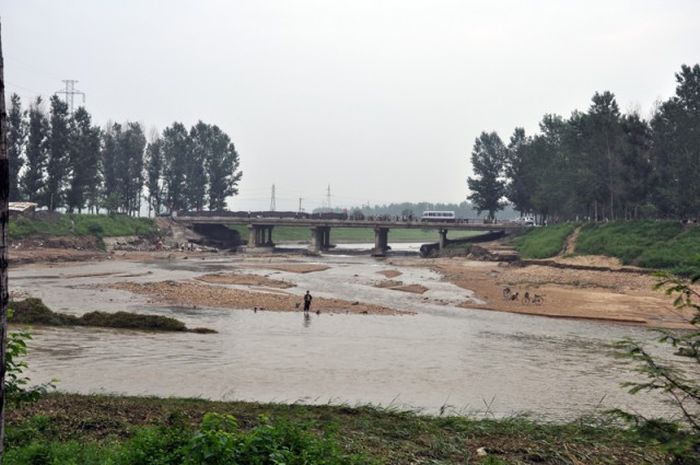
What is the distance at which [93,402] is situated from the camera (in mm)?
18062

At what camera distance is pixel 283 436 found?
38.3ft

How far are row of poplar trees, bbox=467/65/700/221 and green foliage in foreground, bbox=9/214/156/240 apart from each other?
69575mm

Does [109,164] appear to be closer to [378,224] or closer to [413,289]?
[378,224]

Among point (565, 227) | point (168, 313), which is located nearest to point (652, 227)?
point (565, 227)

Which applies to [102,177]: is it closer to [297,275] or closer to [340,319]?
[297,275]

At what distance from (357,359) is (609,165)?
77190 mm

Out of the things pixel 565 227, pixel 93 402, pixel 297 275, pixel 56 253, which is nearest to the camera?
pixel 93 402

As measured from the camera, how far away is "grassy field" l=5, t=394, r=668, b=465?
428 inches

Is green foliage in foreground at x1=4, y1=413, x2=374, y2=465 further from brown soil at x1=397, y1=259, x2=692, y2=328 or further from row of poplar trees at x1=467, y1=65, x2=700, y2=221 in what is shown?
row of poplar trees at x1=467, y1=65, x2=700, y2=221

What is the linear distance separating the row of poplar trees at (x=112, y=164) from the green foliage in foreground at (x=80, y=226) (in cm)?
427

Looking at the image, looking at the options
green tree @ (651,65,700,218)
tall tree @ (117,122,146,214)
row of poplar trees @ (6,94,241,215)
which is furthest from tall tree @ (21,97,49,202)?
green tree @ (651,65,700,218)

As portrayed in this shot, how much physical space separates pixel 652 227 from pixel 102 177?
107 meters

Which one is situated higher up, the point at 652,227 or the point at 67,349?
the point at 652,227

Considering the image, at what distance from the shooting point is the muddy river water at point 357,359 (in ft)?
76.2
